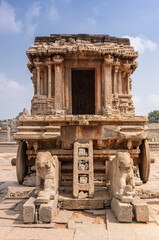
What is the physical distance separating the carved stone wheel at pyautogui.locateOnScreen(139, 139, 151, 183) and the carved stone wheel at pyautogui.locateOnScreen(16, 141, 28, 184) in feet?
8.93

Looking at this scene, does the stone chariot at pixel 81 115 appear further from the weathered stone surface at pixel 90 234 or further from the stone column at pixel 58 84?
the weathered stone surface at pixel 90 234

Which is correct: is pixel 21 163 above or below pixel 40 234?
above

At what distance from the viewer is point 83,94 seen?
1425 centimetres

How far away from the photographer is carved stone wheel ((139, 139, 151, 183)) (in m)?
4.45

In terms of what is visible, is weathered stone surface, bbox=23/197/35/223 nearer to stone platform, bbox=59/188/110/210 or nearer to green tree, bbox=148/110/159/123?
stone platform, bbox=59/188/110/210

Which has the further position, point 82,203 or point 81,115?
point 81,115

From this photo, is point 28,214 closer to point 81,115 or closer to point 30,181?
point 30,181

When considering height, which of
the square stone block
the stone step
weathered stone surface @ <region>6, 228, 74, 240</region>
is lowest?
weathered stone surface @ <region>6, 228, 74, 240</region>

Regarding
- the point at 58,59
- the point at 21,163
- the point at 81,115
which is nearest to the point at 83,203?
the point at 81,115

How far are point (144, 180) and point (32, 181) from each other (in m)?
2.51

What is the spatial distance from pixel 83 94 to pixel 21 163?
33.6ft

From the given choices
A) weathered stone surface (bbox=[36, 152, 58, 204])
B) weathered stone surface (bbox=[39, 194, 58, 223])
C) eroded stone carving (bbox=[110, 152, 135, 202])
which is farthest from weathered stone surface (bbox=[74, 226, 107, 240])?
weathered stone surface (bbox=[36, 152, 58, 204])

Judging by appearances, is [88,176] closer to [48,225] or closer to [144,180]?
[48,225]

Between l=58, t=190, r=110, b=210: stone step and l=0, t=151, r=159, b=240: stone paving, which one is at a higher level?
l=58, t=190, r=110, b=210: stone step
